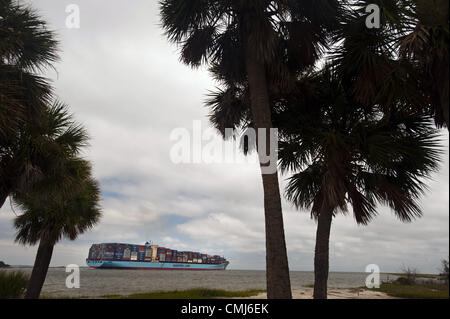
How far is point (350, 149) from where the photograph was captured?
21.8 ft

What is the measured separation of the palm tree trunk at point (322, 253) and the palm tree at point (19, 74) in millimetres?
7426

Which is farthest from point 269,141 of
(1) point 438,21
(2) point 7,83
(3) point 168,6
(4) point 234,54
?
(2) point 7,83

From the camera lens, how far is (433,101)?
16.1ft

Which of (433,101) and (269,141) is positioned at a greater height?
(433,101)

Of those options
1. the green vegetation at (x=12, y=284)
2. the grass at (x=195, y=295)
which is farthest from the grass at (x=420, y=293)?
the green vegetation at (x=12, y=284)

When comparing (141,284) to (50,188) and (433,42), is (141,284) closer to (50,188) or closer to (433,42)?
(50,188)

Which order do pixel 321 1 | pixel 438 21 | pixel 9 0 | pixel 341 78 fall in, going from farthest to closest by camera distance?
pixel 341 78
pixel 9 0
pixel 321 1
pixel 438 21

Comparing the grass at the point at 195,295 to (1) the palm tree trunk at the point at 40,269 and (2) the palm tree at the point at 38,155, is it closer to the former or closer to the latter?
(1) the palm tree trunk at the point at 40,269

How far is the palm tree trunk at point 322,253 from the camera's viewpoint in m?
7.31

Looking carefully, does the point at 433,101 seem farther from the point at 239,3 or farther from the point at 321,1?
the point at 239,3

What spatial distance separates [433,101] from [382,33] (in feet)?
5.81

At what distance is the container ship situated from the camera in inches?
3944

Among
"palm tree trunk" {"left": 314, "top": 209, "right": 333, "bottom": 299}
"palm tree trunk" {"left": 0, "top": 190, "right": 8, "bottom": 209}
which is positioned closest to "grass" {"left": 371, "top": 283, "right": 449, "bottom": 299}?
"palm tree trunk" {"left": 314, "top": 209, "right": 333, "bottom": 299}
